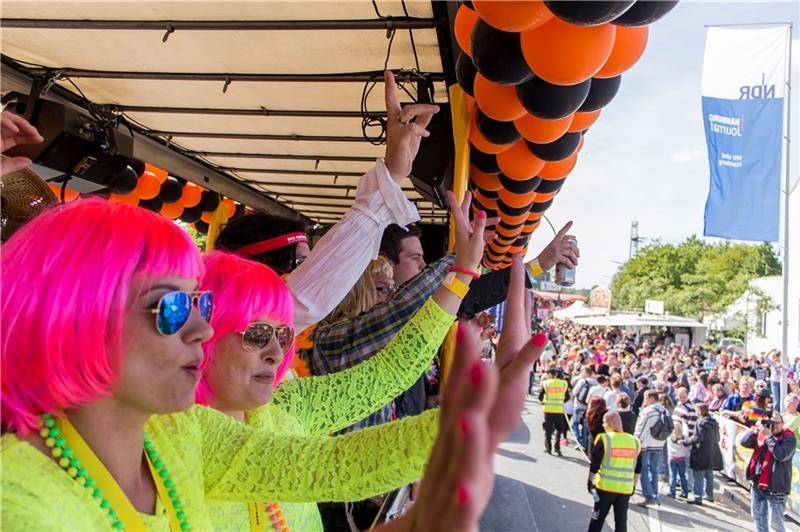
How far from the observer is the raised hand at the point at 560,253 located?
268 cm

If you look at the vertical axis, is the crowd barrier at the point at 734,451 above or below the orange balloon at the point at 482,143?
below

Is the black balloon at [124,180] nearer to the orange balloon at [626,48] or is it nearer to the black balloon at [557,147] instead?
the black balloon at [557,147]

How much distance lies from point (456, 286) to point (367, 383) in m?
0.38

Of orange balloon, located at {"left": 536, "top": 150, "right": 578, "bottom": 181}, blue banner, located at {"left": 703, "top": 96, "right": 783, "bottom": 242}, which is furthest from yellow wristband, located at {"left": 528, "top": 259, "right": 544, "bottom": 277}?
blue banner, located at {"left": 703, "top": 96, "right": 783, "bottom": 242}

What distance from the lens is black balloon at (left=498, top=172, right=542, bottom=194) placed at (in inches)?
163

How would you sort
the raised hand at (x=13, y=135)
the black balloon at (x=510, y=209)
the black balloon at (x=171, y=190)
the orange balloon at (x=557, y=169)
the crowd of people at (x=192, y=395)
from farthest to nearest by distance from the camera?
the black balloon at (x=171, y=190) < the black balloon at (x=510, y=209) < the orange balloon at (x=557, y=169) < the raised hand at (x=13, y=135) < the crowd of people at (x=192, y=395)

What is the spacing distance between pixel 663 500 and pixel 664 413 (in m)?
1.54

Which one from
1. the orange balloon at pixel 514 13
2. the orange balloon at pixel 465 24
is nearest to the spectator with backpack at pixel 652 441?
the orange balloon at pixel 465 24

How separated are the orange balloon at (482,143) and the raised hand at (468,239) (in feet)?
5.86

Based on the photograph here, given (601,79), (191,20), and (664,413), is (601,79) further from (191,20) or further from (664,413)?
(664,413)

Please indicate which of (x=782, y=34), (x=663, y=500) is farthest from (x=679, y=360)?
(x=782, y=34)

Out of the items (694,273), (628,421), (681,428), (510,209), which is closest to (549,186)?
(510,209)

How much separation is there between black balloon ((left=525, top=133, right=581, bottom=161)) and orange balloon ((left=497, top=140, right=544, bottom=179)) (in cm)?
15

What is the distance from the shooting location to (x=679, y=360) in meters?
18.5
